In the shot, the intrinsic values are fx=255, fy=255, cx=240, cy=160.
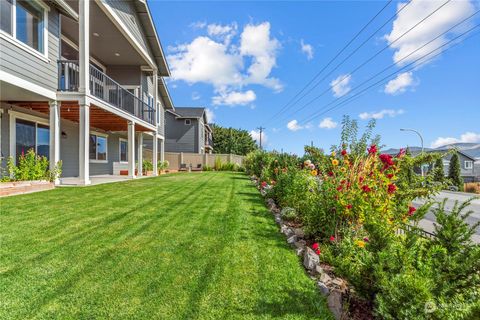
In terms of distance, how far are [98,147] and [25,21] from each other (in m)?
7.34

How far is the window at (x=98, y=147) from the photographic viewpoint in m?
12.8

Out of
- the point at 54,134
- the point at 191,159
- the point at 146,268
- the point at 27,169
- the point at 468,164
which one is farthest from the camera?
the point at 468,164

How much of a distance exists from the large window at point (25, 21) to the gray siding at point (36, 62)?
11.3 inches

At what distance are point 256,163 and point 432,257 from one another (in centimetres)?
1225

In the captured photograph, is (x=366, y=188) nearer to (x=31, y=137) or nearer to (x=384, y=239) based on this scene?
(x=384, y=239)

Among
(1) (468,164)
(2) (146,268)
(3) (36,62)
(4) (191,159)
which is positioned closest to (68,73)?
(3) (36,62)

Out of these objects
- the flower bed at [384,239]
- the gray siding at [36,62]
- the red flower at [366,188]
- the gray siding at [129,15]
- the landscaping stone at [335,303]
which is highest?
the gray siding at [129,15]

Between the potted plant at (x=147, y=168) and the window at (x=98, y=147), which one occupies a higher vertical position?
the window at (x=98, y=147)

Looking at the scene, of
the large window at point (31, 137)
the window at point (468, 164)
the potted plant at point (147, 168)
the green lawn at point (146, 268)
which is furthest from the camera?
the window at point (468, 164)

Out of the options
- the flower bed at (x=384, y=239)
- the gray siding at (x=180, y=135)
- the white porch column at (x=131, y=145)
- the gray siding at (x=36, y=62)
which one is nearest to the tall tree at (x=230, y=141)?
the gray siding at (x=180, y=135)

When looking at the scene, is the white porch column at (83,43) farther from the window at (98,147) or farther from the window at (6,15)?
the window at (98,147)

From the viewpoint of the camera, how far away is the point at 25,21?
694 cm

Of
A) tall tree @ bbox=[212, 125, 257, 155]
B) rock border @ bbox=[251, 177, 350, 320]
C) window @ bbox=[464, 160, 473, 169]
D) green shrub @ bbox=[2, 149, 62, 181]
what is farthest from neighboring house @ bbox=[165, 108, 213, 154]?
window @ bbox=[464, 160, 473, 169]

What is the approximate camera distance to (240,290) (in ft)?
7.64
